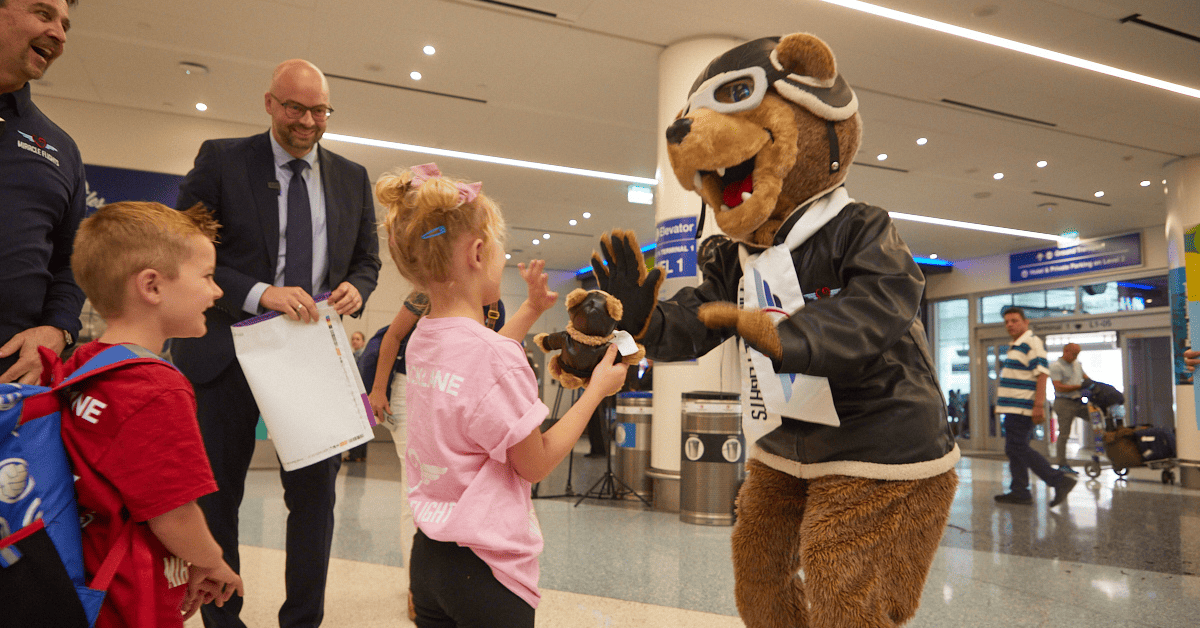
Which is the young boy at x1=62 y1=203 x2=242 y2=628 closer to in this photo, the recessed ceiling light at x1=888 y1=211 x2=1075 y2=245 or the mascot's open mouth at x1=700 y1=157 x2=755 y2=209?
the mascot's open mouth at x1=700 y1=157 x2=755 y2=209

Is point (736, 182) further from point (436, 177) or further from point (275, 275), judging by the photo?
point (275, 275)

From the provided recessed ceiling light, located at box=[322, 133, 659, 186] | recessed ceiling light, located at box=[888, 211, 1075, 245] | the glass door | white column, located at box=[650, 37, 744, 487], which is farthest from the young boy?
the glass door

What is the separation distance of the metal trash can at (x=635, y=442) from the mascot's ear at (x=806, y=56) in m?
4.58

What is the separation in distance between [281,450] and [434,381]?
2.60 feet

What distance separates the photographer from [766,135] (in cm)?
155

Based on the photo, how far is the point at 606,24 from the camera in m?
5.66

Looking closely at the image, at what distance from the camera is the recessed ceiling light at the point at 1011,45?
17.3ft

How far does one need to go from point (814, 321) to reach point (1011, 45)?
5770 mm

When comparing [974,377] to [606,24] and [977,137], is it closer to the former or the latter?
[977,137]

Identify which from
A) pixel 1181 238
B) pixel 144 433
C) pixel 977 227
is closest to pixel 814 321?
pixel 144 433

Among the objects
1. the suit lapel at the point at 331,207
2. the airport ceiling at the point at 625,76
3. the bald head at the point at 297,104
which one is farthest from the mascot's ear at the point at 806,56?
the airport ceiling at the point at 625,76

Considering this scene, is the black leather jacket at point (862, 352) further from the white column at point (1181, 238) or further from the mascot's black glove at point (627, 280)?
the white column at point (1181, 238)

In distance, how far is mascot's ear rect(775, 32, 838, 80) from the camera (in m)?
1.57

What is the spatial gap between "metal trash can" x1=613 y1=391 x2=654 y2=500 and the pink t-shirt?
15.5 ft
